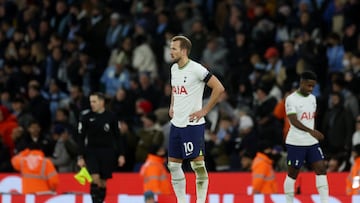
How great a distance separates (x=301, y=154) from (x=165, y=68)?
9.61 m

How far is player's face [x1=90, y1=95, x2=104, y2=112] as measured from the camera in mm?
19172

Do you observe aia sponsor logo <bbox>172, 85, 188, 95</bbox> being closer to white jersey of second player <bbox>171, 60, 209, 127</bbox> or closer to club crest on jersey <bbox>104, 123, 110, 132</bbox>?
white jersey of second player <bbox>171, 60, 209, 127</bbox>

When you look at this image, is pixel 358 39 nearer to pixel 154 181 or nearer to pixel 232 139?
pixel 232 139

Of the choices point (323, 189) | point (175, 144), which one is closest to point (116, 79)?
point (323, 189)

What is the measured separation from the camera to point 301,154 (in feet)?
60.2

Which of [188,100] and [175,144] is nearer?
[188,100]

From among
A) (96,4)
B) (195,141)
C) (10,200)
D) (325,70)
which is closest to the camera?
(195,141)

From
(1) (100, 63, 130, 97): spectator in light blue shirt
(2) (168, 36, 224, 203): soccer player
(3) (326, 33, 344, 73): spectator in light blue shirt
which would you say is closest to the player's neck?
(2) (168, 36, 224, 203): soccer player

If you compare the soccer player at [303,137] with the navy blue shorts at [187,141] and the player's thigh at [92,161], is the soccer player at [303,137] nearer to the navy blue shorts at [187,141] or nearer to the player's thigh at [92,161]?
the navy blue shorts at [187,141]

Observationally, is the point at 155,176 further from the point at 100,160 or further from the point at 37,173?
the point at 100,160

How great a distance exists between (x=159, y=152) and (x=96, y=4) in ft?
28.0

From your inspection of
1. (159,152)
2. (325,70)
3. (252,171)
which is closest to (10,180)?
(159,152)

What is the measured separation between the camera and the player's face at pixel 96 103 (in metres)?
19.2

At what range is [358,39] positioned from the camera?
25.2 metres
